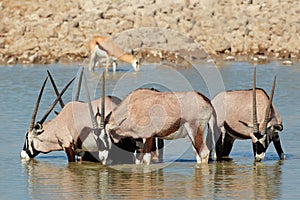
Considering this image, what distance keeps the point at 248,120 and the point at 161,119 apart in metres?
1.30

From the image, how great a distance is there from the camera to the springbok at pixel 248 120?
12.3m

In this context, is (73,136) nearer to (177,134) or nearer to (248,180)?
(177,134)

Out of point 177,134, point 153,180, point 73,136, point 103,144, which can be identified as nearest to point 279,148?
point 177,134

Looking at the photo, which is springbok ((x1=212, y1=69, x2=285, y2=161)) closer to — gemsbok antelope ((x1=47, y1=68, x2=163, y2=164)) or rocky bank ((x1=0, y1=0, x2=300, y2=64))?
gemsbok antelope ((x1=47, y1=68, x2=163, y2=164))

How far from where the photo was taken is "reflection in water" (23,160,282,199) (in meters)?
10.5

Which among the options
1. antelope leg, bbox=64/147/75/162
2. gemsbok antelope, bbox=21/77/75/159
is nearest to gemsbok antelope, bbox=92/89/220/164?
antelope leg, bbox=64/147/75/162

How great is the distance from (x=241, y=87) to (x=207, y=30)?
10552mm

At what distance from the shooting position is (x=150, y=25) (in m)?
31.6

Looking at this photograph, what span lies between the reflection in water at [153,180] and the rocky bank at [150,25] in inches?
646

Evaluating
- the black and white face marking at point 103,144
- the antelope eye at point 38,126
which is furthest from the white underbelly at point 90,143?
the antelope eye at point 38,126

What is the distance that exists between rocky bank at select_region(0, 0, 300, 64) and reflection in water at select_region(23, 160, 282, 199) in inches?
646

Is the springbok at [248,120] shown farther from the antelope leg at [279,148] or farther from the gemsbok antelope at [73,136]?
the gemsbok antelope at [73,136]

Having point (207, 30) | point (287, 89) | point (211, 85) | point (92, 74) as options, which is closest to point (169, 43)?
point (207, 30)

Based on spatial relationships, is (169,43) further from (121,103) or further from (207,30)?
(121,103)
